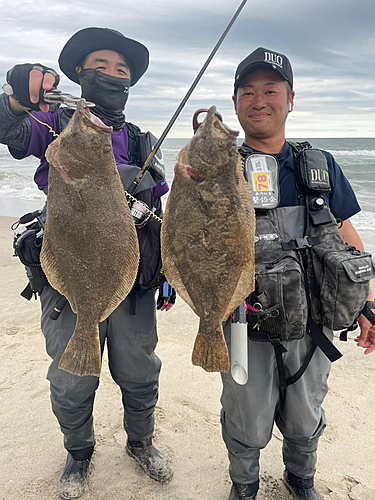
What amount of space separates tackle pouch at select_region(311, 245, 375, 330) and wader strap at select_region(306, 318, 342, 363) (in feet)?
0.21

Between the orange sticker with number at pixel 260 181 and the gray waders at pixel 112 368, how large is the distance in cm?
108

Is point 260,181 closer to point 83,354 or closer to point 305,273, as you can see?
point 305,273

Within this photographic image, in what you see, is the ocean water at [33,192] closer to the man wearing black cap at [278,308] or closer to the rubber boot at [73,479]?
the man wearing black cap at [278,308]

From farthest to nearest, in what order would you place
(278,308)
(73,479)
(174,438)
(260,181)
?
(174,438) < (73,479) < (260,181) < (278,308)

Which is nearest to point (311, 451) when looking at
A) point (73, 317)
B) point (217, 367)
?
point (217, 367)

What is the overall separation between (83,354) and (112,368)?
1.01m

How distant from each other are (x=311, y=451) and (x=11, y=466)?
237 cm

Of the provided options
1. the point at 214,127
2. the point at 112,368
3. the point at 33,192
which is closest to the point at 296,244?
the point at 214,127

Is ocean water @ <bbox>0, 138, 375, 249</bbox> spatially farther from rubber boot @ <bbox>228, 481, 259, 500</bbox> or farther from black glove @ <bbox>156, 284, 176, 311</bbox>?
rubber boot @ <bbox>228, 481, 259, 500</bbox>

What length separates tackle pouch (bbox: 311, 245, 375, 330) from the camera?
2.38m

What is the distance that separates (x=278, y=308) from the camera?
2.36 metres

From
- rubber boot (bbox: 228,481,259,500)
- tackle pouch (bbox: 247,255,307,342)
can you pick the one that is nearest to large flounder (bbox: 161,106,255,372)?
tackle pouch (bbox: 247,255,307,342)

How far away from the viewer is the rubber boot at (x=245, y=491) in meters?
2.74

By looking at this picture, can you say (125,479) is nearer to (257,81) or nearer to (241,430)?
(241,430)
